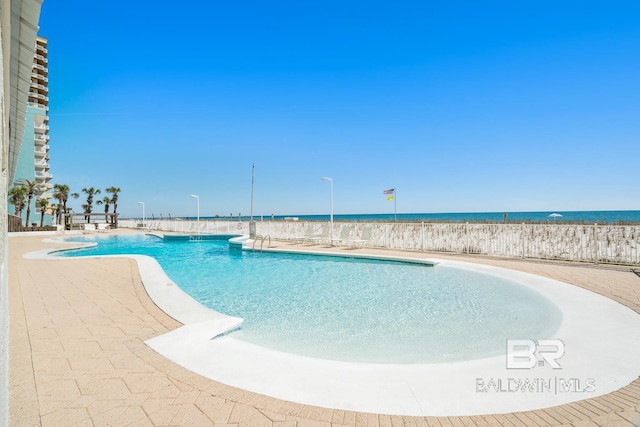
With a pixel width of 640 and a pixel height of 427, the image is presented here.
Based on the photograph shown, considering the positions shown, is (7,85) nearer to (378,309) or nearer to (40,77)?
(378,309)

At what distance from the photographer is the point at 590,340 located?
3.31 m

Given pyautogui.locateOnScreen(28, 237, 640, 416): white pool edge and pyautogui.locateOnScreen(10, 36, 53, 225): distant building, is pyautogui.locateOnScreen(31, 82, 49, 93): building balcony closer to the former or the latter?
pyautogui.locateOnScreen(10, 36, 53, 225): distant building

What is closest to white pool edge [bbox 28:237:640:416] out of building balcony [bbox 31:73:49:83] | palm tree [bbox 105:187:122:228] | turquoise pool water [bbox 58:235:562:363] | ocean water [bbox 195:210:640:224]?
turquoise pool water [bbox 58:235:562:363]

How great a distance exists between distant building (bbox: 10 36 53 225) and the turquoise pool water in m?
42.6

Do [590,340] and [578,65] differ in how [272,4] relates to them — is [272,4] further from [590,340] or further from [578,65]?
[590,340]

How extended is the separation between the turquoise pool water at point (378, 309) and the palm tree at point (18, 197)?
3555 cm

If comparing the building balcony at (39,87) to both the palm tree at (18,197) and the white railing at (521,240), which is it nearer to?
the palm tree at (18,197)

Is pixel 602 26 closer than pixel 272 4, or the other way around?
pixel 602 26

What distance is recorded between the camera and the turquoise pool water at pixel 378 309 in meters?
3.79

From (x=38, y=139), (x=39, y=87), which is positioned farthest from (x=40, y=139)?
(x=39, y=87)

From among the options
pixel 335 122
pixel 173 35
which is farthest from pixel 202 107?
pixel 335 122

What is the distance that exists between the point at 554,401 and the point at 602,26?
507 inches

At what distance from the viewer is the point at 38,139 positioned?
137 ft

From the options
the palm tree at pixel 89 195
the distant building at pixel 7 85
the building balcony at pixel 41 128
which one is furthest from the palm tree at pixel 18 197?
the distant building at pixel 7 85
